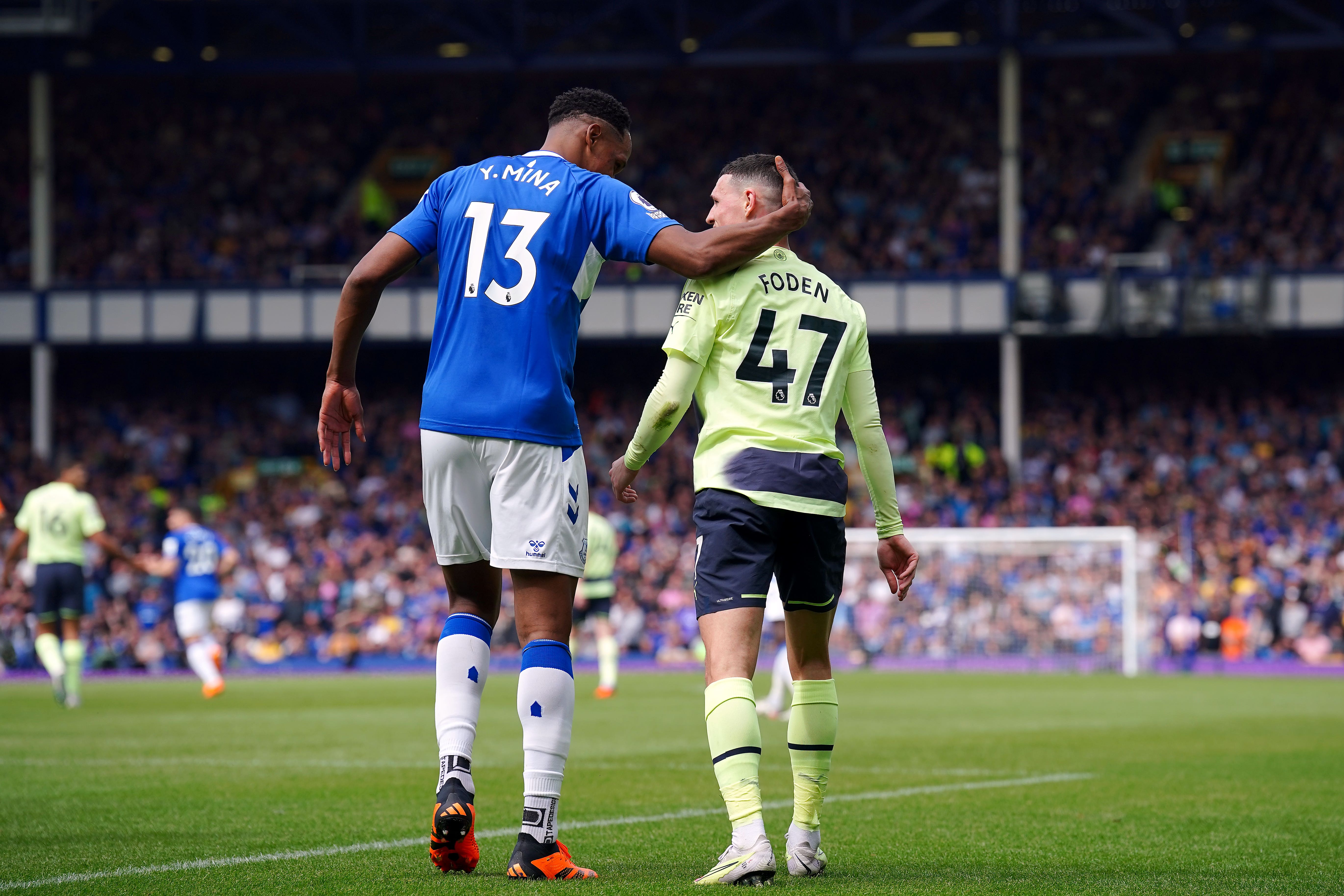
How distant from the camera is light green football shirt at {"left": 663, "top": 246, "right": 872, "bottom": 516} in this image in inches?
200

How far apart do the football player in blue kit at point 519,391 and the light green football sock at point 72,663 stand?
40.3ft

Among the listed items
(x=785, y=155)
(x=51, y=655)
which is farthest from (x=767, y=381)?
(x=785, y=155)

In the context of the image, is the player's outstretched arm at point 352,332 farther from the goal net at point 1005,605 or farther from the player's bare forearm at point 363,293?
the goal net at point 1005,605

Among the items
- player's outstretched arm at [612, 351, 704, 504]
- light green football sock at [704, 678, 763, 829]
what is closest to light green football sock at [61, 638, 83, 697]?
player's outstretched arm at [612, 351, 704, 504]

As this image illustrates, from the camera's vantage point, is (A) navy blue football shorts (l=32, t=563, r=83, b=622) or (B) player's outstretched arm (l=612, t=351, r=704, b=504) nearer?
(B) player's outstretched arm (l=612, t=351, r=704, b=504)

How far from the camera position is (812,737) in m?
5.38

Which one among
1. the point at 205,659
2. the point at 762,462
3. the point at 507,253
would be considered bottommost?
the point at 205,659

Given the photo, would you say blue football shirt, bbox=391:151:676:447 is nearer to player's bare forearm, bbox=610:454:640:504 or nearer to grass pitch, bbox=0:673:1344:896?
player's bare forearm, bbox=610:454:640:504

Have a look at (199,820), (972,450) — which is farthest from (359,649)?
(199,820)

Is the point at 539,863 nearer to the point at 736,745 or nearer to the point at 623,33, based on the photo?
the point at 736,745

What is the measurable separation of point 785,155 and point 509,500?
33.4 metres

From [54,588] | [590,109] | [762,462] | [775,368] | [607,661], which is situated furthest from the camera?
[607,661]

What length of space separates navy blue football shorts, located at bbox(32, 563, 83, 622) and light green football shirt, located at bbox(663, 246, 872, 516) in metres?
12.5

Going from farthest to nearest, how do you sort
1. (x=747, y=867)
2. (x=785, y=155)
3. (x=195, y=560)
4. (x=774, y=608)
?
(x=785, y=155) → (x=195, y=560) → (x=774, y=608) → (x=747, y=867)
